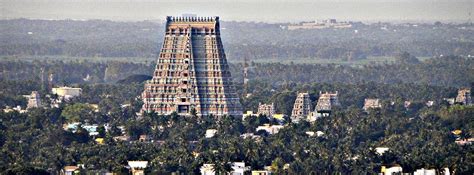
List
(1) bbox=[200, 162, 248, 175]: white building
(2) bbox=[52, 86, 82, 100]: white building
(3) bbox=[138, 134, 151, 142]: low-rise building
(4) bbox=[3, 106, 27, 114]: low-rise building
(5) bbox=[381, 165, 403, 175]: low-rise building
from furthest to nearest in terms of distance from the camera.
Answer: (2) bbox=[52, 86, 82, 100]: white building
(4) bbox=[3, 106, 27, 114]: low-rise building
(3) bbox=[138, 134, 151, 142]: low-rise building
(5) bbox=[381, 165, 403, 175]: low-rise building
(1) bbox=[200, 162, 248, 175]: white building

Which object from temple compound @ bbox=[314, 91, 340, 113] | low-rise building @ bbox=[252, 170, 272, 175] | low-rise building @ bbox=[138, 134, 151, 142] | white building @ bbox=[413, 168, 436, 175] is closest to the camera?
white building @ bbox=[413, 168, 436, 175]

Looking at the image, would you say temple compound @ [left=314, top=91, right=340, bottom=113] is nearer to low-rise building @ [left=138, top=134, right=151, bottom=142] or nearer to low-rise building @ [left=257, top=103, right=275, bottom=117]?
low-rise building @ [left=257, top=103, right=275, bottom=117]

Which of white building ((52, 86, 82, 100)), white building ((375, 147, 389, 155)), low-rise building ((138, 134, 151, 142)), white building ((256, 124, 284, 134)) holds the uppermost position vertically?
white building ((375, 147, 389, 155))

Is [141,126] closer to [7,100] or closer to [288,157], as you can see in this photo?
[288,157]

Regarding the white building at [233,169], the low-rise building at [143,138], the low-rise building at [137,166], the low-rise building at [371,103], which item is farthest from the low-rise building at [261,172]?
the low-rise building at [371,103]

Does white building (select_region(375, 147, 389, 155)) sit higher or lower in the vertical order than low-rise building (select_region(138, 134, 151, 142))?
higher

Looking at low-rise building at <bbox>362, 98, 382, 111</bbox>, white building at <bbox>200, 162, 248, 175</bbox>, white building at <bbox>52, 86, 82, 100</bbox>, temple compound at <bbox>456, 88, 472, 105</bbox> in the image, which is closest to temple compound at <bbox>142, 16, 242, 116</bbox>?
low-rise building at <bbox>362, 98, 382, 111</bbox>

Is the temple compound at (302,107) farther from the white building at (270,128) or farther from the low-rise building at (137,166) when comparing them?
the low-rise building at (137,166)
